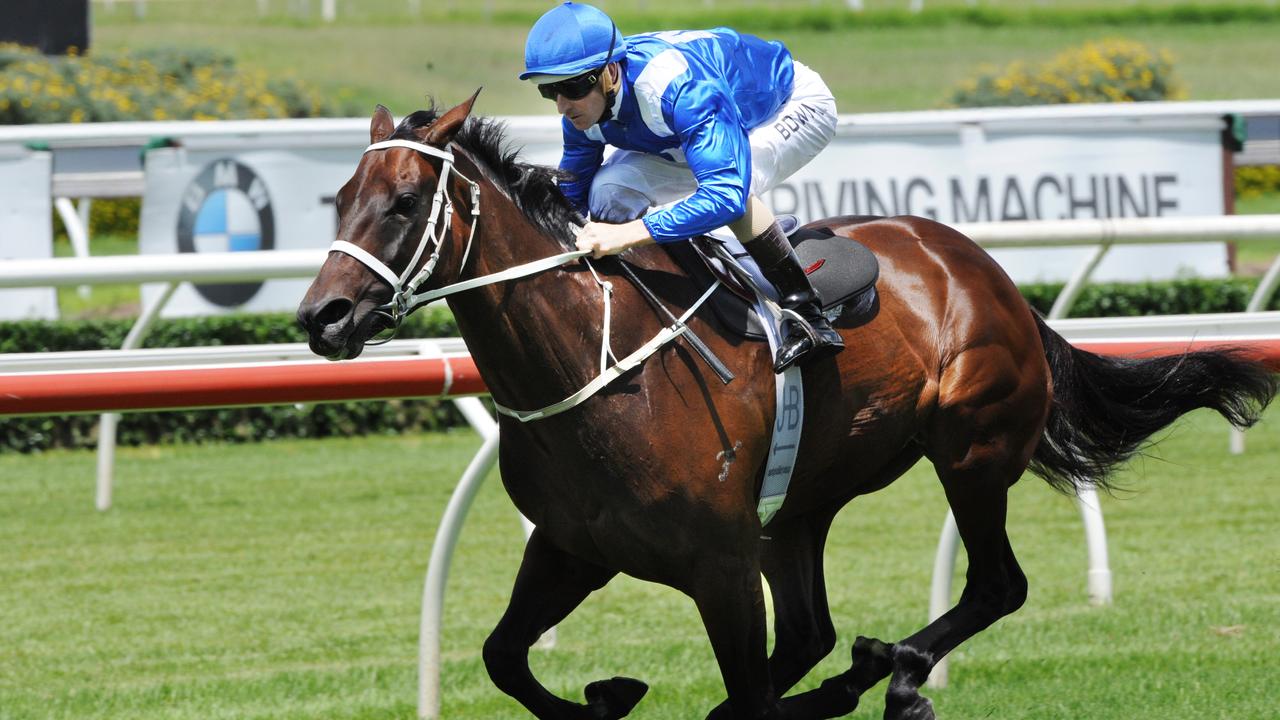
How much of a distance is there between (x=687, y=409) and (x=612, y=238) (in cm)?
37

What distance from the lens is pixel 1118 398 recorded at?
4.25m

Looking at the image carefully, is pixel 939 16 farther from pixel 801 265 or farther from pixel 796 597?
pixel 801 265

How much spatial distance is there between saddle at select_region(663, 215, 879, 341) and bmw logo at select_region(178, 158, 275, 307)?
550cm

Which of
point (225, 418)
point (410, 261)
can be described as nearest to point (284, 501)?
point (225, 418)

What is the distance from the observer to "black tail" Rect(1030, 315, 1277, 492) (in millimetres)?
4195

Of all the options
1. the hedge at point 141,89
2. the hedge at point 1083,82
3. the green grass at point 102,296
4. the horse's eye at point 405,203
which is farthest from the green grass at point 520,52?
the horse's eye at point 405,203

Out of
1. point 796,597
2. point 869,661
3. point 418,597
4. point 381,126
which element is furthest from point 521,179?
point 418,597

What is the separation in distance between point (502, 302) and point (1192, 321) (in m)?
2.26

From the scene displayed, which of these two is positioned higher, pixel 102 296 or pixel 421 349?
pixel 421 349

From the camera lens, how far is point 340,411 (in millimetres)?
8961

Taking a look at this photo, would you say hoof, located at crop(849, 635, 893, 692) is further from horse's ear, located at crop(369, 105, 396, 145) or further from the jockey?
horse's ear, located at crop(369, 105, 396, 145)

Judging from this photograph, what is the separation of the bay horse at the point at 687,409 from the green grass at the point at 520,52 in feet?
61.6

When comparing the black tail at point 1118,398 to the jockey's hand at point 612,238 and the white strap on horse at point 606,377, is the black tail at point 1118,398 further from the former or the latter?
the jockey's hand at point 612,238

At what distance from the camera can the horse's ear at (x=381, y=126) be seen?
313 cm
